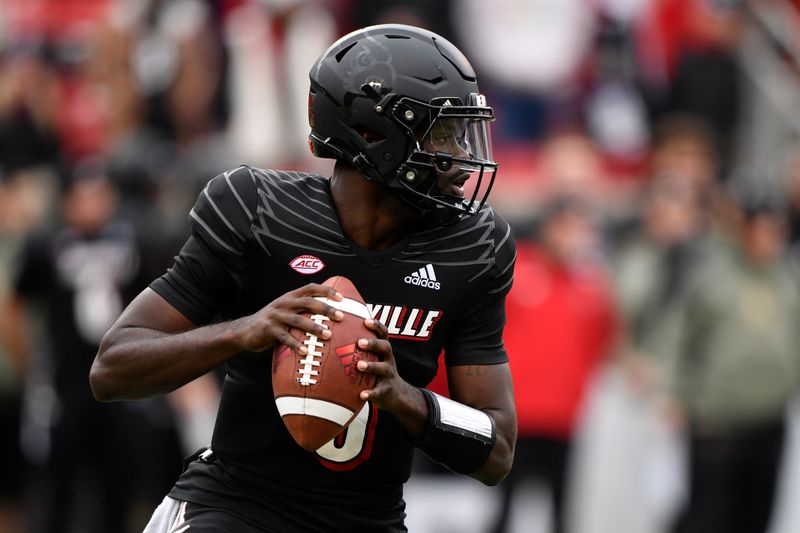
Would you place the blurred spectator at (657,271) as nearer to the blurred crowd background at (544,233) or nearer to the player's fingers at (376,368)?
the blurred crowd background at (544,233)

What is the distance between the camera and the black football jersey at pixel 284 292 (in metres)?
3.63

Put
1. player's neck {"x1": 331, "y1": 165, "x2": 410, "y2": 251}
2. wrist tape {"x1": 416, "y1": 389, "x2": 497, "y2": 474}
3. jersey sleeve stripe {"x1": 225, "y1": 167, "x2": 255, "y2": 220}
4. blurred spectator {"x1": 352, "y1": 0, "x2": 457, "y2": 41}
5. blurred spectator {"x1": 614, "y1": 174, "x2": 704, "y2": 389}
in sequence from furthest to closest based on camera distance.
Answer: blurred spectator {"x1": 352, "y1": 0, "x2": 457, "y2": 41}, blurred spectator {"x1": 614, "y1": 174, "x2": 704, "y2": 389}, player's neck {"x1": 331, "y1": 165, "x2": 410, "y2": 251}, jersey sleeve stripe {"x1": 225, "y1": 167, "x2": 255, "y2": 220}, wrist tape {"x1": 416, "y1": 389, "x2": 497, "y2": 474}

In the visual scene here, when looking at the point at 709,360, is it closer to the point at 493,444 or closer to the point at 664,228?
the point at 664,228

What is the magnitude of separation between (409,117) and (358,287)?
1.46 ft

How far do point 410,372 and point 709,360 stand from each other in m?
4.71

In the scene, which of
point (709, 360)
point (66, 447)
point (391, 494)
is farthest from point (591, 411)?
point (391, 494)

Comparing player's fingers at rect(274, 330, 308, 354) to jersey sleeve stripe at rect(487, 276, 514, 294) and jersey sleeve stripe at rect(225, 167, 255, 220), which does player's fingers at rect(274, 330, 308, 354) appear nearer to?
jersey sleeve stripe at rect(225, 167, 255, 220)

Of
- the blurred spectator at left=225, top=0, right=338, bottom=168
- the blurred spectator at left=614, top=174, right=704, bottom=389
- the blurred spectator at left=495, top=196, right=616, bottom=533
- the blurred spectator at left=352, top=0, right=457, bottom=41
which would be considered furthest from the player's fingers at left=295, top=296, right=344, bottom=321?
the blurred spectator at left=352, top=0, right=457, bottom=41

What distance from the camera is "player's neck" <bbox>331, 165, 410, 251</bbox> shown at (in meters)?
3.77

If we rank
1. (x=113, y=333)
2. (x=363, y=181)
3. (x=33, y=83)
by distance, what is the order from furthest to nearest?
(x=33, y=83) < (x=363, y=181) < (x=113, y=333)

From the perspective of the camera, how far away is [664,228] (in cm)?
856

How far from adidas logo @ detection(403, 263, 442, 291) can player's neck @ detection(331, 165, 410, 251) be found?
0.12m

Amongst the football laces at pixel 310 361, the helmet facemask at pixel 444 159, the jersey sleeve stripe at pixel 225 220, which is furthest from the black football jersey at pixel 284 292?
the football laces at pixel 310 361

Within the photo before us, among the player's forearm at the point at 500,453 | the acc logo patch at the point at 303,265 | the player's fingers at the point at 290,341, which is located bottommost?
the player's forearm at the point at 500,453
